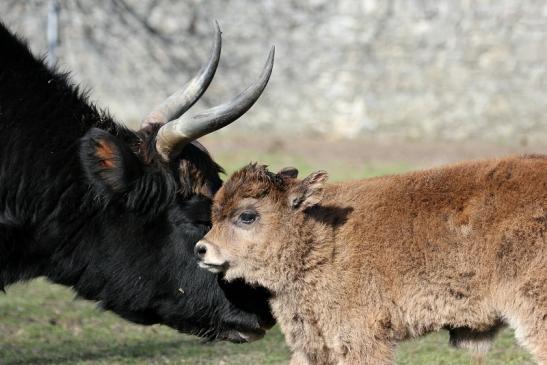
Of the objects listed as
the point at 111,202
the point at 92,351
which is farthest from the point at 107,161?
the point at 92,351

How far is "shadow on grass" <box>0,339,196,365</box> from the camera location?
8.28m

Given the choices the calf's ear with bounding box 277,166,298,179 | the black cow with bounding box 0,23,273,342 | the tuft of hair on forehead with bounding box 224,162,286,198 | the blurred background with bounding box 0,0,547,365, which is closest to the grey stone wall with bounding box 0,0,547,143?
the blurred background with bounding box 0,0,547,365

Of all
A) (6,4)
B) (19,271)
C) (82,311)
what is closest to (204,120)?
(19,271)

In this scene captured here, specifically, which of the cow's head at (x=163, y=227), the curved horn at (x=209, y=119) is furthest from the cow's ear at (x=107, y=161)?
the curved horn at (x=209, y=119)

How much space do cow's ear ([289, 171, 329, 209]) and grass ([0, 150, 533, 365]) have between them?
2.05m

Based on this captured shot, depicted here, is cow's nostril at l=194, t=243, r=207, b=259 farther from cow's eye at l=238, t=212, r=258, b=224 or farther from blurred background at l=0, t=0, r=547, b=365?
blurred background at l=0, t=0, r=547, b=365

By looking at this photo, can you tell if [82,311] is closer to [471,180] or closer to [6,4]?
[471,180]

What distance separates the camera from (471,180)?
6.44 m

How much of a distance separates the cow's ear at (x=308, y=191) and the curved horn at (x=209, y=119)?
1.97 feet

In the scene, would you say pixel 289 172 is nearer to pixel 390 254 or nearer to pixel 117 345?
pixel 390 254

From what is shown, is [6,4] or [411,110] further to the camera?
[411,110]

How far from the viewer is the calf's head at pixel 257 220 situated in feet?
21.2

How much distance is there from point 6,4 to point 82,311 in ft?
33.4

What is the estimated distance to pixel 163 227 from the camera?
21.7ft
